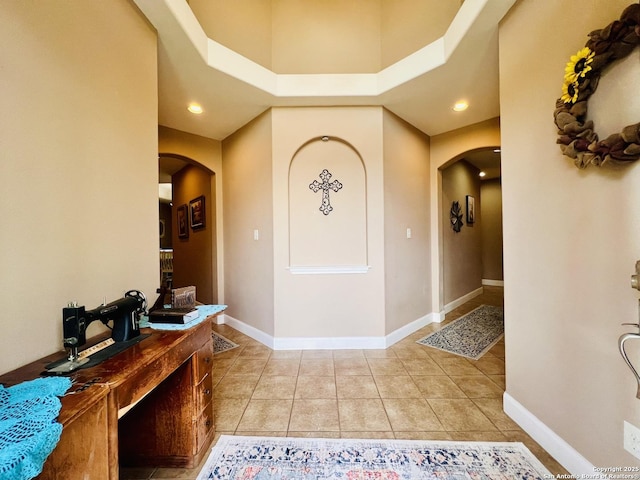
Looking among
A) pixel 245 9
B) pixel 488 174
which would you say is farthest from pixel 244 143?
pixel 488 174

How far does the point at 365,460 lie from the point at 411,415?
20.4 inches

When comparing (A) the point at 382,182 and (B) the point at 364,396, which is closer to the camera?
(B) the point at 364,396

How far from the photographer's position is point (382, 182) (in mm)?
2814

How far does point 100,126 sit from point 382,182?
→ 2.35m

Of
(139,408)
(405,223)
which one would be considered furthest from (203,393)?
(405,223)

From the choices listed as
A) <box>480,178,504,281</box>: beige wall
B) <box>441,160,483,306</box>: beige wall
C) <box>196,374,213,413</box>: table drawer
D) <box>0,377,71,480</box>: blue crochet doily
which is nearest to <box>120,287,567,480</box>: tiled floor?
<box>196,374,213,413</box>: table drawer

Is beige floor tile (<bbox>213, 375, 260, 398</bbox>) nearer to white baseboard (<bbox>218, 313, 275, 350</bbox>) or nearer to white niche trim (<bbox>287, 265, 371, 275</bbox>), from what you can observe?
white baseboard (<bbox>218, 313, 275, 350</bbox>)

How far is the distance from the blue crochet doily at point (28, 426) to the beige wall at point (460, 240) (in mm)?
4088

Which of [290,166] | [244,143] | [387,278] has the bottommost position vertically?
[387,278]

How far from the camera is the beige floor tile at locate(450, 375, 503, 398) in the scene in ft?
6.44

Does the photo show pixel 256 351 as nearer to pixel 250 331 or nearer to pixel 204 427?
pixel 250 331

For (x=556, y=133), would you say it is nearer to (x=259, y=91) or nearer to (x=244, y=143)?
(x=259, y=91)

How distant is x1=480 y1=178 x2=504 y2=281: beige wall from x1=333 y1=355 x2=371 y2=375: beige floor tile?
522 centimetres

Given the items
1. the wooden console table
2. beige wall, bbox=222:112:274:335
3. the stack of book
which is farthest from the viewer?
beige wall, bbox=222:112:274:335
